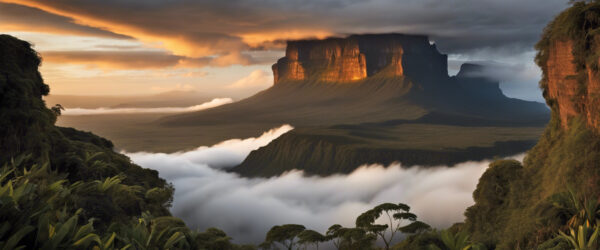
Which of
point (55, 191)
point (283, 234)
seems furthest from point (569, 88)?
point (55, 191)

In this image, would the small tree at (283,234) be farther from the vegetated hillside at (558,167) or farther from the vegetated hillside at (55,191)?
the vegetated hillside at (558,167)

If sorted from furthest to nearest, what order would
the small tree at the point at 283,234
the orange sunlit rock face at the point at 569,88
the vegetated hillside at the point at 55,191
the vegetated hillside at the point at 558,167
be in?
the small tree at the point at 283,234
the orange sunlit rock face at the point at 569,88
the vegetated hillside at the point at 558,167
the vegetated hillside at the point at 55,191

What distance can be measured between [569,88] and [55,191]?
3408cm

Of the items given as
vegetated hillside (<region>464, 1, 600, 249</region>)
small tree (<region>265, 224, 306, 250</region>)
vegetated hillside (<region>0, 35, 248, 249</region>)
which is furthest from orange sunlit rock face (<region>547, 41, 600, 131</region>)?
vegetated hillside (<region>0, 35, 248, 249</region>)

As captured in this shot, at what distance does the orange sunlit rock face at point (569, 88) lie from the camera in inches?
1167

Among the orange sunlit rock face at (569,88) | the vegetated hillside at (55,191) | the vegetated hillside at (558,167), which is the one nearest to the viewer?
the vegetated hillside at (55,191)

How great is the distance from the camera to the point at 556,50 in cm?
3519

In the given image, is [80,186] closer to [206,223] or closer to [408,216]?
[408,216]

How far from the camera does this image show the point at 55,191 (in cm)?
1677

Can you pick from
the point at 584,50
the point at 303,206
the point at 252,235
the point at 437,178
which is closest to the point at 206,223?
the point at 252,235

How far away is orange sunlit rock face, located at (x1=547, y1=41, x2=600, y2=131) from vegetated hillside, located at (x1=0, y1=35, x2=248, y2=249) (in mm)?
25873

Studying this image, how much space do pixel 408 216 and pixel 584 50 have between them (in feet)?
65.2

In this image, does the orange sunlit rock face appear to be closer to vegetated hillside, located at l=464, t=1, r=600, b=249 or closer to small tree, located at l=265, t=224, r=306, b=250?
vegetated hillside, located at l=464, t=1, r=600, b=249

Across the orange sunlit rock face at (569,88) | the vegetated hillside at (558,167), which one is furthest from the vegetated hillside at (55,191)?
the orange sunlit rock face at (569,88)
